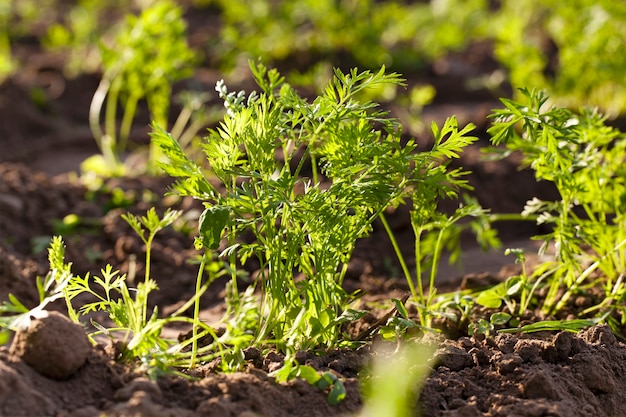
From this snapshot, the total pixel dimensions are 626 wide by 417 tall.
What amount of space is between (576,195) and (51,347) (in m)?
1.80

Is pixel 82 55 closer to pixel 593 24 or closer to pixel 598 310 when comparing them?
pixel 593 24

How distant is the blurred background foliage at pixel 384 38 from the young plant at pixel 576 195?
215cm

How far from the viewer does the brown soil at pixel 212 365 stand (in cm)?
226

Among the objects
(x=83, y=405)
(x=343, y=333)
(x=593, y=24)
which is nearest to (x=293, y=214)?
(x=343, y=333)

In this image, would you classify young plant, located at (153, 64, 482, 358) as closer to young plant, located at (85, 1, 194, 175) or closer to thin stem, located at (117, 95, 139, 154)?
young plant, located at (85, 1, 194, 175)

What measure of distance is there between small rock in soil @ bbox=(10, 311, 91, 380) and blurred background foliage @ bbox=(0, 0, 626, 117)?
3.43 meters

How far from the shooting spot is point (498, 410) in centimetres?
238

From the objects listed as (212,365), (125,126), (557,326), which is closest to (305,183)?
(212,365)

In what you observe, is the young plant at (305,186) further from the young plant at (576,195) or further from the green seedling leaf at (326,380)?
the young plant at (576,195)

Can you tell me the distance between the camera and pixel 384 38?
340 inches

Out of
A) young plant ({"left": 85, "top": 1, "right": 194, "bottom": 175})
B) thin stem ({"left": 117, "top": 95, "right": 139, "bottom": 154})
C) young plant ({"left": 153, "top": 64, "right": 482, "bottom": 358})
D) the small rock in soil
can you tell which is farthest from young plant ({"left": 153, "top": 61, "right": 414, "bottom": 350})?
thin stem ({"left": 117, "top": 95, "right": 139, "bottom": 154})

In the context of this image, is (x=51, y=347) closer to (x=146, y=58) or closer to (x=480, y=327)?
(x=480, y=327)

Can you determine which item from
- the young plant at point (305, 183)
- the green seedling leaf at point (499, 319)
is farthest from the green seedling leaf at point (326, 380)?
the green seedling leaf at point (499, 319)

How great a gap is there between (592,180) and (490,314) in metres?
0.62
